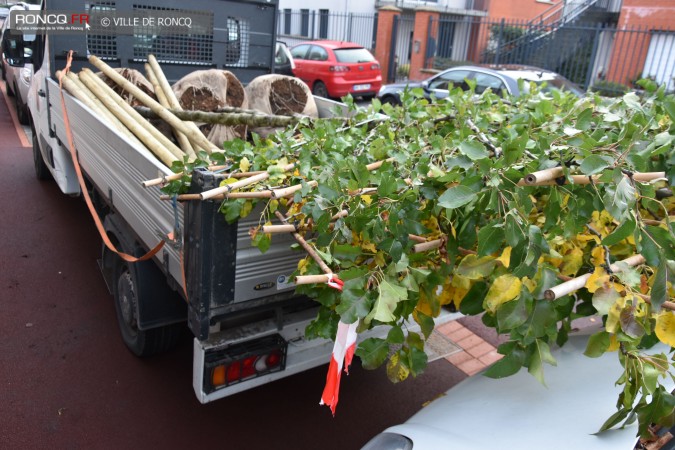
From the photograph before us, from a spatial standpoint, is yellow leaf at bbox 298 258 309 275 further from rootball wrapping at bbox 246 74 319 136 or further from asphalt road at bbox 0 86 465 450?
rootball wrapping at bbox 246 74 319 136

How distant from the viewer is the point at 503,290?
1582mm

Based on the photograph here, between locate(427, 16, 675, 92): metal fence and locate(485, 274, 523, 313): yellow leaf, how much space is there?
577 inches

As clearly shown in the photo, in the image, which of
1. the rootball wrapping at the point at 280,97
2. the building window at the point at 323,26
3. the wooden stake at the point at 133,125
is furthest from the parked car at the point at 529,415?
the building window at the point at 323,26

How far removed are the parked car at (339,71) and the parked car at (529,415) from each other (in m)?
13.3

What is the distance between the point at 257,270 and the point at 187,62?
386 centimetres

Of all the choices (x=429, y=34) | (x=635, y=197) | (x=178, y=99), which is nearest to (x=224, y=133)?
(x=178, y=99)

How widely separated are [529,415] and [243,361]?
1289 mm

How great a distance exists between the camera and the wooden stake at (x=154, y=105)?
4.18m

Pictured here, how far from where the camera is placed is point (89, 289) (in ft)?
15.4

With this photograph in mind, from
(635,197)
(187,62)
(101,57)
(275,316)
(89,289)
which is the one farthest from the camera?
(187,62)

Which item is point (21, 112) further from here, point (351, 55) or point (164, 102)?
point (351, 55)

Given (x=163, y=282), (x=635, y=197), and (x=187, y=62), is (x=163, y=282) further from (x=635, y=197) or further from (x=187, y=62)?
(x=187, y=62)

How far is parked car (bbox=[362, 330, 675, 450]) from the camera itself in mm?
1843

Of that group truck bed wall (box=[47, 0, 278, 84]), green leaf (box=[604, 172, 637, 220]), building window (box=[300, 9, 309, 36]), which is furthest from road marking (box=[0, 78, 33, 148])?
building window (box=[300, 9, 309, 36])
